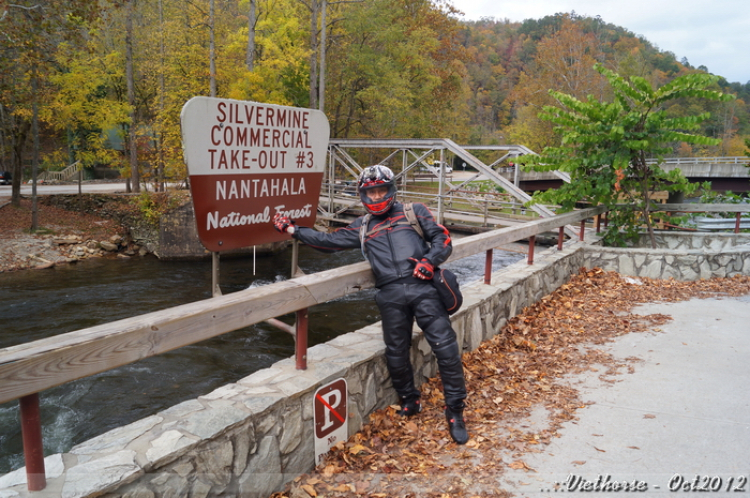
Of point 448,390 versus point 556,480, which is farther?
point 448,390

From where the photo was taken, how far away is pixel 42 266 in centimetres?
1667

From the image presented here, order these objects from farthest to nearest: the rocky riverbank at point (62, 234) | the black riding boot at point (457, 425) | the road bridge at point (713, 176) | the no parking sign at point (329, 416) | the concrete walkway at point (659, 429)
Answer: the road bridge at point (713, 176), the rocky riverbank at point (62, 234), the black riding boot at point (457, 425), the no parking sign at point (329, 416), the concrete walkway at point (659, 429)

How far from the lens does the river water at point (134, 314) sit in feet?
22.1

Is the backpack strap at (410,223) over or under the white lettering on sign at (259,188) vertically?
under

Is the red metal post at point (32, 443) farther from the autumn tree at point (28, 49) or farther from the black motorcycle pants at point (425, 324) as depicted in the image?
the autumn tree at point (28, 49)

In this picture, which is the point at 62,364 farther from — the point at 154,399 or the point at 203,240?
the point at 154,399

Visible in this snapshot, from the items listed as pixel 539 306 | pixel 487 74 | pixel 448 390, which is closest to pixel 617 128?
pixel 539 306

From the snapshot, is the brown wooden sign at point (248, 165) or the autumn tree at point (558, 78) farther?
the autumn tree at point (558, 78)

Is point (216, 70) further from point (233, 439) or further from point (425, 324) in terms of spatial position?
point (233, 439)

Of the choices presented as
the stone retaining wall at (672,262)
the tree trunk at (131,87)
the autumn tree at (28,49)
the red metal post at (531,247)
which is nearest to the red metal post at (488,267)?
the red metal post at (531,247)

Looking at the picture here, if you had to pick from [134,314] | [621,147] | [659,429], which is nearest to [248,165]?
[659,429]

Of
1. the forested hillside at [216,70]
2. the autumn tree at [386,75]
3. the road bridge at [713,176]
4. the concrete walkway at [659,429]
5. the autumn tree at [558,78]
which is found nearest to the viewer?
the concrete walkway at [659,429]

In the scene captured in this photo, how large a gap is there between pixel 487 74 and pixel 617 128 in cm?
8260

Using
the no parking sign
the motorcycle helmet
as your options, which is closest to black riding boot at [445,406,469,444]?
the no parking sign
